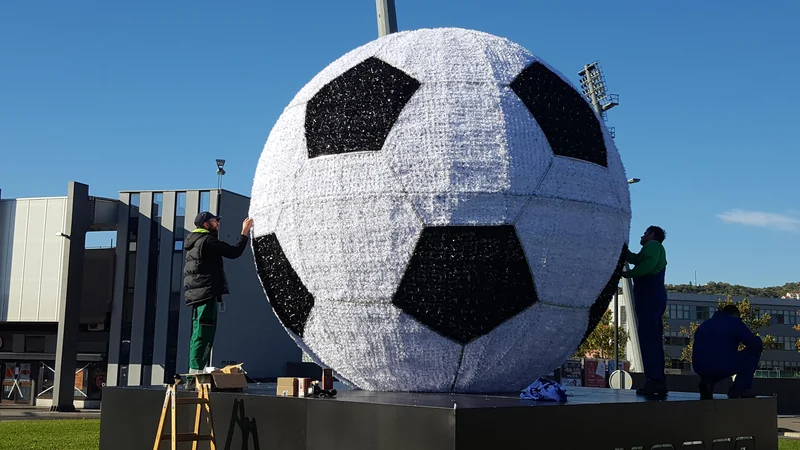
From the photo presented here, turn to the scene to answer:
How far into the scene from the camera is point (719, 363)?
627 centimetres

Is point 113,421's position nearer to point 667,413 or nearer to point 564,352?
point 564,352

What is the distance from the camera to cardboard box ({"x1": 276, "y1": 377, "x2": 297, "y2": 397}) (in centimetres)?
525

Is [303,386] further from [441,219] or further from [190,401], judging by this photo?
[441,219]

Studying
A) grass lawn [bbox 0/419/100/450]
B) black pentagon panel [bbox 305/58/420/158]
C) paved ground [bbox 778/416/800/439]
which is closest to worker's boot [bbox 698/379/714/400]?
black pentagon panel [bbox 305/58/420/158]

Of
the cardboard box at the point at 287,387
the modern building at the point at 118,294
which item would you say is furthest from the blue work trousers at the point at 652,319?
the modern building at the point at 118,294

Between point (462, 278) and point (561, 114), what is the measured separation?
141 cm

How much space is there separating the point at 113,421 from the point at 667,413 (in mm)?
3935

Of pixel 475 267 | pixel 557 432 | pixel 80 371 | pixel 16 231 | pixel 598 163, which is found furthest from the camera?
pixel 80 371

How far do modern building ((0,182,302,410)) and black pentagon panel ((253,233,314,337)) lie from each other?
69.4 ft

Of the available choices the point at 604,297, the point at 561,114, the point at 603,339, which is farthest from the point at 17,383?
the point at 603,339

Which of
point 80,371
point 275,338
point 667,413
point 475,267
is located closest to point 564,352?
point 667,413

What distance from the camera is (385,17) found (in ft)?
34.5

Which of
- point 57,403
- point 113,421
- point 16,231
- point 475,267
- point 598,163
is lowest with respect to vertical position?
point 57,403

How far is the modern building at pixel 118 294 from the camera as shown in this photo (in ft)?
89.9
